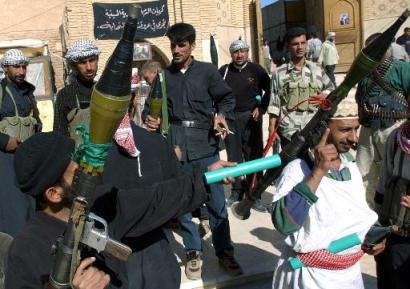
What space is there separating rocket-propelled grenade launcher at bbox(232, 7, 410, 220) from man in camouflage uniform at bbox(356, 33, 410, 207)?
2387 millimetres

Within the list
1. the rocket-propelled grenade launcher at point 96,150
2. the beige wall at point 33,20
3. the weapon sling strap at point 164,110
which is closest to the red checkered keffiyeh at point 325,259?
the rocket-propelled grenade launcher at point 96,150

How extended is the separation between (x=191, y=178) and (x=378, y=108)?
311cm

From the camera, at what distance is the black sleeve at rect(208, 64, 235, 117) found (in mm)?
4285

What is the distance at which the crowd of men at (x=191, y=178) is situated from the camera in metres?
1.79

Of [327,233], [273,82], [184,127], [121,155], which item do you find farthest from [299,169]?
[273,82]

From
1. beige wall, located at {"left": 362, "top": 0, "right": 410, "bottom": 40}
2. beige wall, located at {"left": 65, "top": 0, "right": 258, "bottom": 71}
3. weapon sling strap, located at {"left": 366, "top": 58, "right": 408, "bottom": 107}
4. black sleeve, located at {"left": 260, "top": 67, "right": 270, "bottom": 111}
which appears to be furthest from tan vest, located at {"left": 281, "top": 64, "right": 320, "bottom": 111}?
beige wall, located at {"left": 362, "top": 0, "right": 410, "bottom": 40}

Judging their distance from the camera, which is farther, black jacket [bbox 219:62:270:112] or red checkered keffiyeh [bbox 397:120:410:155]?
black jacket [bbox 219:62:270:112]

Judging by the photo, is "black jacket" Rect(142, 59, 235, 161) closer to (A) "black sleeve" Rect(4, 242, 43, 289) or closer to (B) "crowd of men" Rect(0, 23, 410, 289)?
(B) "crowd of men" Rect(0, 23, 410, 289)

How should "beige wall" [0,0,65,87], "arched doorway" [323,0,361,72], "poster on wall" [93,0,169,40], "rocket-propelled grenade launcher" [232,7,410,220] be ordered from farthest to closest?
"arched doorway" [323,0,361,72]
"beige wall" [0,0,65,87]
"poster on wall" [93,0,169,40]
"rocket-propelled grenade launcher" [232,7,410,220]

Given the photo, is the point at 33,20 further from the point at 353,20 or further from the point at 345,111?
the point at 345,111

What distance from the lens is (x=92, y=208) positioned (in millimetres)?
2070

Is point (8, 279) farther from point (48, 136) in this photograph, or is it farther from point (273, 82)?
point (273, 82)

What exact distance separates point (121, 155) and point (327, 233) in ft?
3.52

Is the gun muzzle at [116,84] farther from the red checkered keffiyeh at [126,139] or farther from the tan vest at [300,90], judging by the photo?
the tan vest at [300,90]
